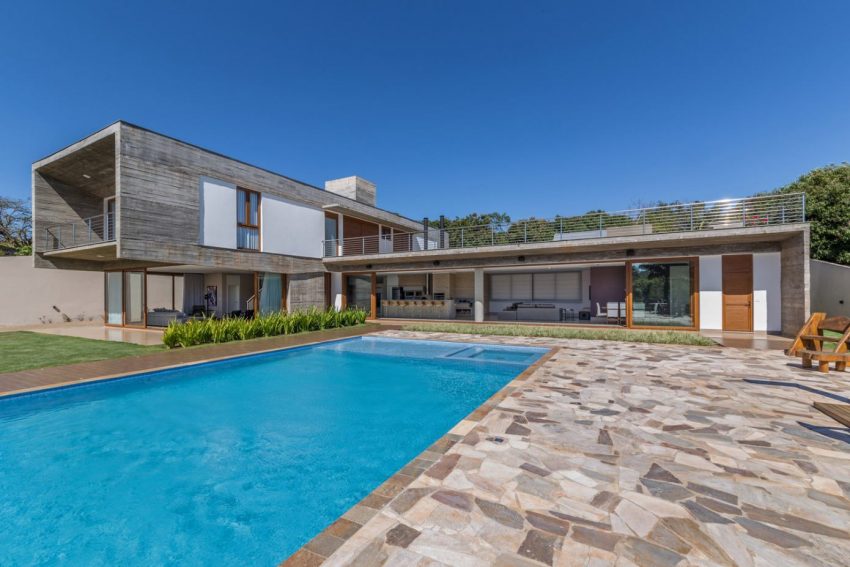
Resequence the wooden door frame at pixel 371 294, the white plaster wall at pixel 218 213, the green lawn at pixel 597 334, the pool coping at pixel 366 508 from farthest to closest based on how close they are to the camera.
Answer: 1. the wooden door frame at pixel 371 294
2. the white plaster wall at pixel 218 213
3. the green lawn at pixel 597 334
4. the pool coping at pixel 366 508

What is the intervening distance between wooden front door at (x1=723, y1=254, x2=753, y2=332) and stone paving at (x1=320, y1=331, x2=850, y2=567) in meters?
8.25

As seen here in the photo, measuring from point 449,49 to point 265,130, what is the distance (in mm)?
9264

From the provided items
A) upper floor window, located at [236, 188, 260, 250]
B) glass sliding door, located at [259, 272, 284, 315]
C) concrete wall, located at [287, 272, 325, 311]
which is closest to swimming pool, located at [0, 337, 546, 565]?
upper floor window, located at [236, 188, 260, 250]

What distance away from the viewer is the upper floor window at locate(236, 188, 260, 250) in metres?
13.8

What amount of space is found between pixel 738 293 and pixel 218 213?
706 inches

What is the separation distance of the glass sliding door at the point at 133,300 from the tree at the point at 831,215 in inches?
1202

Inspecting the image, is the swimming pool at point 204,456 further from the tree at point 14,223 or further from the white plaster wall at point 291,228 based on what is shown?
the tree at point 14,223

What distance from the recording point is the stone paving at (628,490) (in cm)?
197

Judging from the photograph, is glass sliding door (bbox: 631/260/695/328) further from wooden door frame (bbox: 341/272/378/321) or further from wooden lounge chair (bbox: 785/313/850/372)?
Result: wooden door frame (bbox: 341/272/378/321)

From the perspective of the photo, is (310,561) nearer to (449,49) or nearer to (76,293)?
(449,49)

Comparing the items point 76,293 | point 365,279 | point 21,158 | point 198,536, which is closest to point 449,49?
point 365,279

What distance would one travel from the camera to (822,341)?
631 centimetres

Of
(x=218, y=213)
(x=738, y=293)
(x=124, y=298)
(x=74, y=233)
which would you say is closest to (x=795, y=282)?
(x=738, y=293)

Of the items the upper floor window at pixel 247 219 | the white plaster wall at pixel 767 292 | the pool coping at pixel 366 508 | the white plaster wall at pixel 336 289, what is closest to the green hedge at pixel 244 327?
the white plaster wall at pixel 336 289
